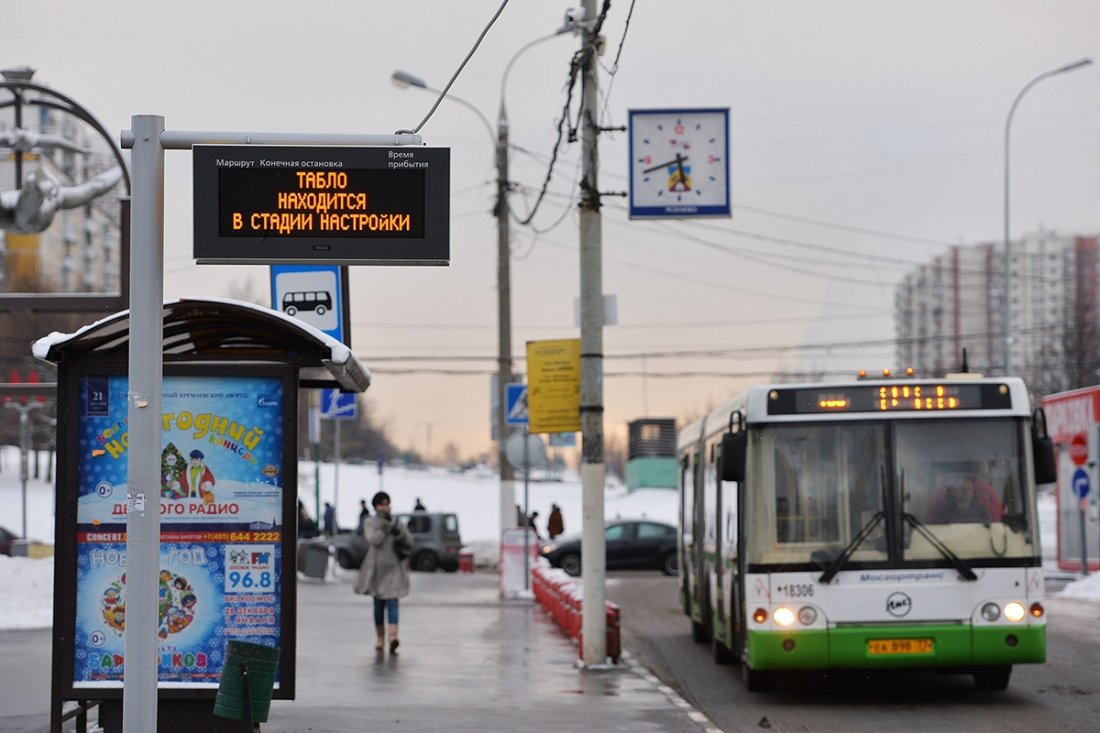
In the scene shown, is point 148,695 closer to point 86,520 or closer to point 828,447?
point 86,520

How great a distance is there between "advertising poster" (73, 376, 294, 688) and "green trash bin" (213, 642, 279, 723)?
208 centimetres

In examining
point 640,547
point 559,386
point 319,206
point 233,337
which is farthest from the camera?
point 640,547

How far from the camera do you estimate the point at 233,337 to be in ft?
39.1

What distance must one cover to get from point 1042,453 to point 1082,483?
20844mm

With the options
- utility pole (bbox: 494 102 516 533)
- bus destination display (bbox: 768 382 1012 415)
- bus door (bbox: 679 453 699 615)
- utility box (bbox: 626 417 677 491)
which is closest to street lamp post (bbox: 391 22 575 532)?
utility pole (bbox: 494 102 516 533)

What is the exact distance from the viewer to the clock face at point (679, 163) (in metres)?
16.8

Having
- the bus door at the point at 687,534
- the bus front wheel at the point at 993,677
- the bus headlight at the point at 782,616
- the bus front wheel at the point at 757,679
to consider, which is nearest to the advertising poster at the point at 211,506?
the bus headlight at the point at 782,616

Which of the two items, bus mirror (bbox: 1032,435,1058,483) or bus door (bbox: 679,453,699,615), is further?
bus door (bbox: 679,453,699,615)

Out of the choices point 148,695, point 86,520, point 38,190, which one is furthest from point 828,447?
point 38,190

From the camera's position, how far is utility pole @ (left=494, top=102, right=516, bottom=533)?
31.5 metres

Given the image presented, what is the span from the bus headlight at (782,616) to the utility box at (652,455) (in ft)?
235

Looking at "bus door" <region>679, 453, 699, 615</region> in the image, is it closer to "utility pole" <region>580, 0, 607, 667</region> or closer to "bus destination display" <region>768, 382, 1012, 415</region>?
"utility pole" <region>580, 0, 607, 667</region>

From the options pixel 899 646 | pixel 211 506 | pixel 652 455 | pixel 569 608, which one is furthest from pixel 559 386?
pixel 652 455

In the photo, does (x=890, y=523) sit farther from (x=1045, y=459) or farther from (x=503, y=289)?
(x=503, y=289)
